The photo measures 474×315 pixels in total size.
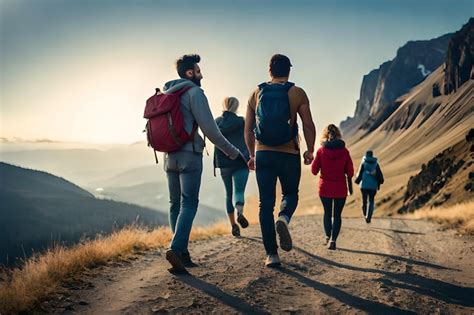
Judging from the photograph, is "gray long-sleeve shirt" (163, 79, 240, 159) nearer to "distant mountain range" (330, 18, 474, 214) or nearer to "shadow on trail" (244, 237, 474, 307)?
"shadow on trail" (244, 237, 474, 307)

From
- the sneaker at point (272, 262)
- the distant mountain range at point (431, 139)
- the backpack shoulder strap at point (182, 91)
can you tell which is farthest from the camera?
the distant mountain range at point (431, 139)

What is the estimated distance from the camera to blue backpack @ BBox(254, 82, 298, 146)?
5355mm

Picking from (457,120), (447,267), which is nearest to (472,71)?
(457,120)

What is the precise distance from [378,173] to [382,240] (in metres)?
4.93

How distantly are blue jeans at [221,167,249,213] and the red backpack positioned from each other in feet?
10.8

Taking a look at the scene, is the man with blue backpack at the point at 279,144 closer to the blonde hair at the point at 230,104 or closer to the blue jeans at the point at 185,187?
the blue jeans at the point at 185,187

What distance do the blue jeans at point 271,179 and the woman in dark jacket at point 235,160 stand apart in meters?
2.66

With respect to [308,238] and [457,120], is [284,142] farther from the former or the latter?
[457,120]

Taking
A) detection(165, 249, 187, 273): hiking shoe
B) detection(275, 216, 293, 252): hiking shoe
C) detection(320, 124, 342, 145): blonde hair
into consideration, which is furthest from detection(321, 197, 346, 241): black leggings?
detection(165, 249, 187, 273): hiking shoe

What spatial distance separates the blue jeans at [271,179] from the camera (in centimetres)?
551

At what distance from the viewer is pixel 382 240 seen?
8.80 meters

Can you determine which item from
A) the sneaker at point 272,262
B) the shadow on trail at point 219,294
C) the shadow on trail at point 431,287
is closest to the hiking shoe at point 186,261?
the shadow on trail at point 219,294

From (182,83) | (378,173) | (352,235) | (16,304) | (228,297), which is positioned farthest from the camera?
(378,173)

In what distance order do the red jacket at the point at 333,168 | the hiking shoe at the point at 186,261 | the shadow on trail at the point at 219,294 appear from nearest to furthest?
the shadow on trail at the point at 219,294, the hiking shoe at the point at 186,261, the red jacket at the point at 333,168
